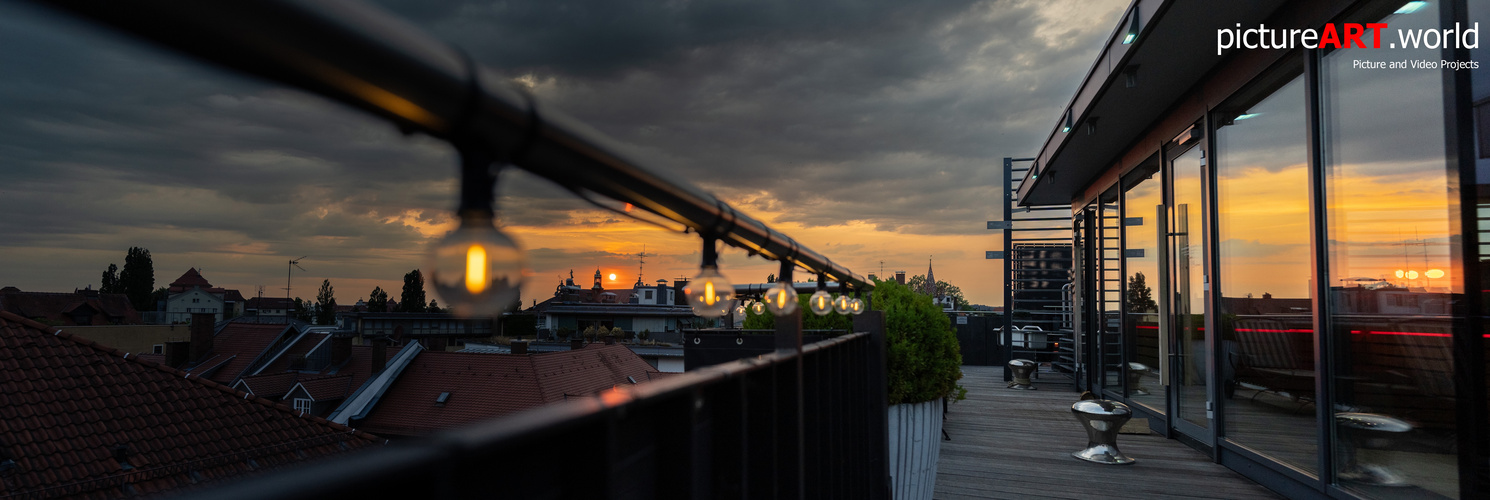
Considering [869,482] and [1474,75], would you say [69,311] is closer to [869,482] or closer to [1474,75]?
[869,482]

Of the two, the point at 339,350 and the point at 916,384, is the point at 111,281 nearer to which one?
the point at 339,350

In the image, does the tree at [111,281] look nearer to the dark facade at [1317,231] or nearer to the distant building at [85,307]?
the distant building at [85,307]

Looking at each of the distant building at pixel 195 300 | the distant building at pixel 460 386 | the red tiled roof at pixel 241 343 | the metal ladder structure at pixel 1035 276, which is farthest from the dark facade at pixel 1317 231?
the distant building at pixel 195 300

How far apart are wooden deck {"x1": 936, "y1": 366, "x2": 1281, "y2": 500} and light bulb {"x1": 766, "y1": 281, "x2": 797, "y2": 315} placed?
2.90 metres

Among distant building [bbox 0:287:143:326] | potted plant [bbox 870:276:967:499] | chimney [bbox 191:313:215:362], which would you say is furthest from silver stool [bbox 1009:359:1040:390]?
distant building [bbox 0:287:143:326]

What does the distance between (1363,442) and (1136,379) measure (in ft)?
14.5

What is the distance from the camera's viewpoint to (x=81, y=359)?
824 cm

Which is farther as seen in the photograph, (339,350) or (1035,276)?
(339,350)

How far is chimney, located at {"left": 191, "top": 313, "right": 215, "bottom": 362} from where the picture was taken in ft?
95.6

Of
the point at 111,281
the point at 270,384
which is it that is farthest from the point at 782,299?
the point at 111,281

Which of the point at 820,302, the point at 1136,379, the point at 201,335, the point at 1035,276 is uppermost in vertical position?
the point at 1035,276

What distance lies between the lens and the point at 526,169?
944 millimetres

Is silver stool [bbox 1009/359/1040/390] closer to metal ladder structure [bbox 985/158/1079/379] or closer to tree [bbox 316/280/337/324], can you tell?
metal ladder structure [bbox 985/158/1079/379]

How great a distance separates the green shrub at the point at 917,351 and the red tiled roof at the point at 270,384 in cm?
2658
